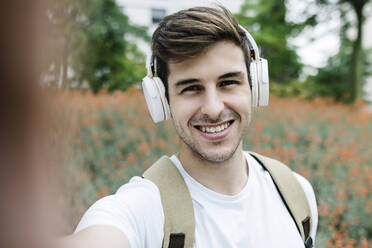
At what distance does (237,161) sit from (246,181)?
0.13 meters

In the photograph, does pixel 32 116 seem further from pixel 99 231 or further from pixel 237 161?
pixel 237 161

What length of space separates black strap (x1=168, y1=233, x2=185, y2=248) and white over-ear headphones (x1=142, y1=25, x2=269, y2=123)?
675mm

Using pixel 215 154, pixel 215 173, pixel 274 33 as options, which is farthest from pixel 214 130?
pixel 274 33

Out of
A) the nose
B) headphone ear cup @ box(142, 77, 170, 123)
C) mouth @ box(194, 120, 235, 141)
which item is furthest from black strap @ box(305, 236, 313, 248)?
headphone ear cup @ box(142, 77, 170, 123)

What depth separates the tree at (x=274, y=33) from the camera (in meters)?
14.2

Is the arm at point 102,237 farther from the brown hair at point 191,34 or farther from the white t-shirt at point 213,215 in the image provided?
the brown hair at point 191,34

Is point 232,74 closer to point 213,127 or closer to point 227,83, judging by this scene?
point 227,83

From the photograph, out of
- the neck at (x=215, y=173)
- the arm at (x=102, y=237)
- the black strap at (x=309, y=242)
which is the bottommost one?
the black strap at (x=309, y=242)

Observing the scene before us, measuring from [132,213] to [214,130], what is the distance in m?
0.62

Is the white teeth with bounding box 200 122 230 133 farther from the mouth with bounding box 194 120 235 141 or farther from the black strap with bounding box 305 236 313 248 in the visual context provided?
the black strap with bounding box 305 236 313 248

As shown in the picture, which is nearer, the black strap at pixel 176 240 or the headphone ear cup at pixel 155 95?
the black strap at pixel 176 240

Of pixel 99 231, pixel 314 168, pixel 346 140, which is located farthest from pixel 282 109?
pixel 99 231

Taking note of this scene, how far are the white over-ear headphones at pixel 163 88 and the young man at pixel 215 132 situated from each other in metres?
0.05

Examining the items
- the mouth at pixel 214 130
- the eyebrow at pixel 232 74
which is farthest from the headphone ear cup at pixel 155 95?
the eyebrow at pixel 232 74
